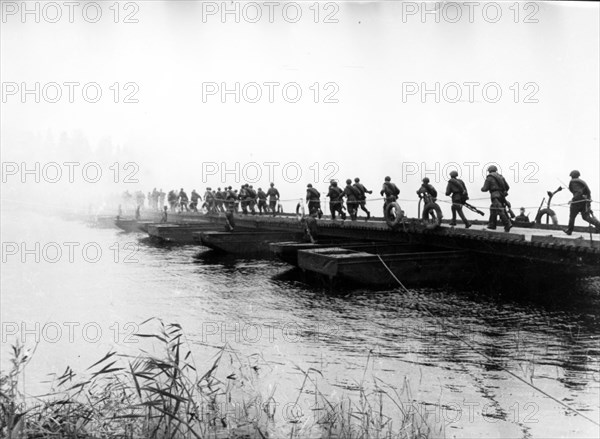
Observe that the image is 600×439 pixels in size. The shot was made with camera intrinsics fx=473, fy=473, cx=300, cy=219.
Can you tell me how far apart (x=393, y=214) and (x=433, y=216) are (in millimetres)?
1676

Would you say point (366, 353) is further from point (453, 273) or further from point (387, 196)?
point (387, 196)

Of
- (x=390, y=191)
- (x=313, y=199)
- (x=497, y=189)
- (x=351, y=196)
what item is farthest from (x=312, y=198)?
(x=497, y=189)

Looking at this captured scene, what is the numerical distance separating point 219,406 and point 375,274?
7475mm

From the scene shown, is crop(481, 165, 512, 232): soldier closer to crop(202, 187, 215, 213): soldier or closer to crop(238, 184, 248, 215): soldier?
crop(238, 184, 248, 215): soldier

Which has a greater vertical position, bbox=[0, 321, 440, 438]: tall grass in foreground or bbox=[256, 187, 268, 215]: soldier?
bbox=[256, 187, 268, 215]: soldier

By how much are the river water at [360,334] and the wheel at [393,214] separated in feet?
12.2

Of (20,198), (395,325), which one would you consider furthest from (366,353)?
(20,198)

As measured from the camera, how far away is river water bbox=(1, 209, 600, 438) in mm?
5477

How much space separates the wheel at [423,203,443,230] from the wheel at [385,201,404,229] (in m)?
0.86

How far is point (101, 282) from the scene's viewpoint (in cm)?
1429
